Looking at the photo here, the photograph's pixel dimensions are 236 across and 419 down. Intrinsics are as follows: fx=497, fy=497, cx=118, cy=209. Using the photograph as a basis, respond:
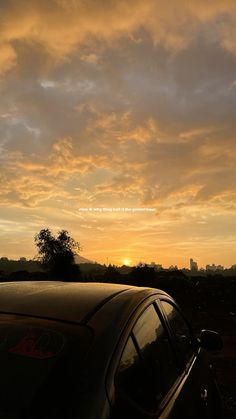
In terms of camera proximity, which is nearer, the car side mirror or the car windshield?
the car windshield

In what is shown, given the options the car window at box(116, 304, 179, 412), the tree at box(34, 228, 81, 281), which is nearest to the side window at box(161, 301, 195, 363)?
the car window at box(116, 304, 179, 412)

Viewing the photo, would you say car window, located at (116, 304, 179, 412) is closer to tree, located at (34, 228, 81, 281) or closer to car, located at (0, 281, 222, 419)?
car, located at (0, 281, 222, 419)

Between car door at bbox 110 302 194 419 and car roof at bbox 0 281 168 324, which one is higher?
car roof at bbox 0 281 168 324

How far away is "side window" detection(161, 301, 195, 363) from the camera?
3.79 m

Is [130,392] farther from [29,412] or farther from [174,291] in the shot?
[174,291]

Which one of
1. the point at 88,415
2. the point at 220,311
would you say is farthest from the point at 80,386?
the point at 220,311

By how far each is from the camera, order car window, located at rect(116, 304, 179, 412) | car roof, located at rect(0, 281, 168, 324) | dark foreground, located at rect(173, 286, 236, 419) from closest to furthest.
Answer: car window, located at rect(116, 304, 179, 412)
car roof, located at rect(0, 281, 168, 324)
dark foreground, located at rect(173, 286, 236, 419)

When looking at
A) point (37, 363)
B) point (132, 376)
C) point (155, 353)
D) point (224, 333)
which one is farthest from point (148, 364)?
point (224, 333)

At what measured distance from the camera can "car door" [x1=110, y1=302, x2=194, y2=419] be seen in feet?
7.70

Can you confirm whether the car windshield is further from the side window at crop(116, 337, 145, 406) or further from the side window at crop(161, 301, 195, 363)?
the side window at crop(161, 301, 195, 363)

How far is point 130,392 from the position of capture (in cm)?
242

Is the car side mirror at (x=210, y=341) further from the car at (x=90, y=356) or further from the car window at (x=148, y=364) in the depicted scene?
the car window at (x=148, y=364)

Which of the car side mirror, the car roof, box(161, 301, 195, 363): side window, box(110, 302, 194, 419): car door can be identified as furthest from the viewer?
the car side mirror

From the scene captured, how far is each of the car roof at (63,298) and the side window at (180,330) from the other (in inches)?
16.7
